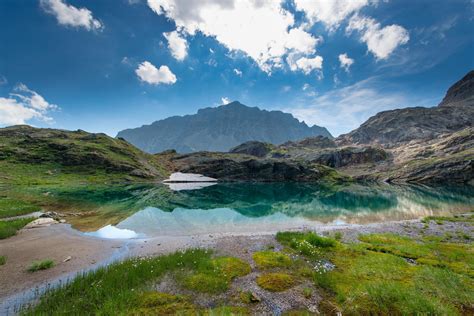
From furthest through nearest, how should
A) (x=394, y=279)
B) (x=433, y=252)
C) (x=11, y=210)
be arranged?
(x=11, y=210) < (x=433, y=252) < (x=394, y=279)

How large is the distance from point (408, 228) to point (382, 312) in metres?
32.4

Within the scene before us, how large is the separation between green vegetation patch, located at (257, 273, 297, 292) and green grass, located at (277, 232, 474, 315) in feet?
5.80

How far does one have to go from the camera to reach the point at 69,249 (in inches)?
918

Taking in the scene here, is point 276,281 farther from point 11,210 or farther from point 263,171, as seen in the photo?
point 263,171

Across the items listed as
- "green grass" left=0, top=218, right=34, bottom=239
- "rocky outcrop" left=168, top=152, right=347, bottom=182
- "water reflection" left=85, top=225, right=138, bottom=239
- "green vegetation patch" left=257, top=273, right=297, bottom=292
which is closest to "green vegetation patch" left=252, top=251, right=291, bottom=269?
"green vegetation patch" left=257, top=273, right=297, bottom=292

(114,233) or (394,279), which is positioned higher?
(394,279)

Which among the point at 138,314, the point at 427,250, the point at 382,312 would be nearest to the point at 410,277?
the point at 382,312

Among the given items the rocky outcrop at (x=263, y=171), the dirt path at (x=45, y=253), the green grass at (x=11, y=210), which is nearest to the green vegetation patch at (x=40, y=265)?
the dirt path at (x=45, y=253)

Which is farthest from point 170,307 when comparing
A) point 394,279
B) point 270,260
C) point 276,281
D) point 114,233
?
point 114,233

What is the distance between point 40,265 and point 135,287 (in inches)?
399

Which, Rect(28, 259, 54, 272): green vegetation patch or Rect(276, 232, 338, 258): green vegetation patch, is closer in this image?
Rect(28, 259, 54, 272): green vegetation patch

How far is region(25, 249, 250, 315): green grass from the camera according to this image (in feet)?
37.8

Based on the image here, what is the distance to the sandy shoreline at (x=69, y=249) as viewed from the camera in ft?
50.6

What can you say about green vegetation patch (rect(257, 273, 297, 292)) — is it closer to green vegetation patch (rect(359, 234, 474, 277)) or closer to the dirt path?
green vegetation patch (rect(359, 234, 474, 277))
